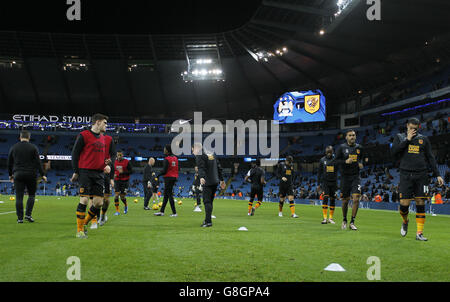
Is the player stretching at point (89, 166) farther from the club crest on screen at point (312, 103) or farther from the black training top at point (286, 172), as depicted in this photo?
the club crest on screen at point (312, 103)

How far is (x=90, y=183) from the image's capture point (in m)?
7.50

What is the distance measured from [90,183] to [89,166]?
337mm

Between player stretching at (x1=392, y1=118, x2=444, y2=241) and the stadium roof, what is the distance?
80.7ft

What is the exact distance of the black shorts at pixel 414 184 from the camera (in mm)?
7879

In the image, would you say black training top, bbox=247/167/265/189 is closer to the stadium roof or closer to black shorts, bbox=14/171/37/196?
black shorts, bbox=14/171/37/196

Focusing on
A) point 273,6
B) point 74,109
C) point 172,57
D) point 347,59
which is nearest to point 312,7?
point 273,6

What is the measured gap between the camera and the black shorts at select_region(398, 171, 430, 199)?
788 centimetres

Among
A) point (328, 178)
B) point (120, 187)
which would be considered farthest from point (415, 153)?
point (120, 187)

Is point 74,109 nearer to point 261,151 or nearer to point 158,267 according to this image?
point 261,151

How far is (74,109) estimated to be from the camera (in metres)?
64.9

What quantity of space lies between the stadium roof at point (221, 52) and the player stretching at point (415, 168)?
24.6 m

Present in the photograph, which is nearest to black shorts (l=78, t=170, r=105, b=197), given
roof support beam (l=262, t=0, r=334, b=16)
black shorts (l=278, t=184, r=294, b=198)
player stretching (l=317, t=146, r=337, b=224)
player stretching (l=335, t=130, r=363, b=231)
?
player stretching (l=335, t=130, r=363, b=231)

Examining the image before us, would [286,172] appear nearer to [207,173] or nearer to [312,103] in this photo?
[207,173]

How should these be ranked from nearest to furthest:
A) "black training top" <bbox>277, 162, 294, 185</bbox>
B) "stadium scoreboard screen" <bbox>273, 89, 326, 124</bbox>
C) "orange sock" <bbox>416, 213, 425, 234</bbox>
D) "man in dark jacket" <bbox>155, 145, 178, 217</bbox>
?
"orange sock" <bbox>416, 213, 425, 234</bbox> < "man in dark jacket" <bbox>155, 145, 178, 217</bbox> < "black training top" <bbox>277, 162, 294, 185</bbox> < "stadium scoreboard screen" <bbox>273, 89, 326, 124</bbox>
